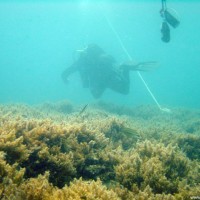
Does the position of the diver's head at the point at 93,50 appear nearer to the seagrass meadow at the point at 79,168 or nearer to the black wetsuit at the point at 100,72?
the black wetsuit at the point at 100,72

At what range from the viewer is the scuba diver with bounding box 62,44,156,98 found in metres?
24.3

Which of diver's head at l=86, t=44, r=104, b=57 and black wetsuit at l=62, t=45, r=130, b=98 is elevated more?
diver's head at l=86, t=44, r=104, b=57

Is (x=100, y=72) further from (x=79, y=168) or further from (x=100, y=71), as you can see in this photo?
(x=79, y=168)

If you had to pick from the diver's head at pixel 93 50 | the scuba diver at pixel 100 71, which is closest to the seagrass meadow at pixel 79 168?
the scuba diver at pixel 100 71

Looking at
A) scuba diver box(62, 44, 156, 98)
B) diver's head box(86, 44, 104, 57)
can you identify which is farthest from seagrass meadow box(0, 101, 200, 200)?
diver's head box(86, 44, 104, 57)

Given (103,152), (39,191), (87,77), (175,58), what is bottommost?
(175,58)

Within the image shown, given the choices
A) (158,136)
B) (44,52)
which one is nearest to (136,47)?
(44,52)

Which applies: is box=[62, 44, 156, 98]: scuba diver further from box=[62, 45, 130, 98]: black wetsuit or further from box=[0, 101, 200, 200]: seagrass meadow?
box=[0, 101, 200, 200]: seagrass meadow

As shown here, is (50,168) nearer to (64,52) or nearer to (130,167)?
(130,167)

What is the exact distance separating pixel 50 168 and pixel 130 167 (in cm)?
156

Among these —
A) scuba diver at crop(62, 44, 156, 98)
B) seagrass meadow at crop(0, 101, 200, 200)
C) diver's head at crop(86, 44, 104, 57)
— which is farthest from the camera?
diver's head at crop(86, 44, 104, 57)

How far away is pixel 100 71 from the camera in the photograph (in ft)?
81.7

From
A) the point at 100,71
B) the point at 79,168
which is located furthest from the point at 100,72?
the point at 79,168

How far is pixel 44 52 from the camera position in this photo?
559 feet
